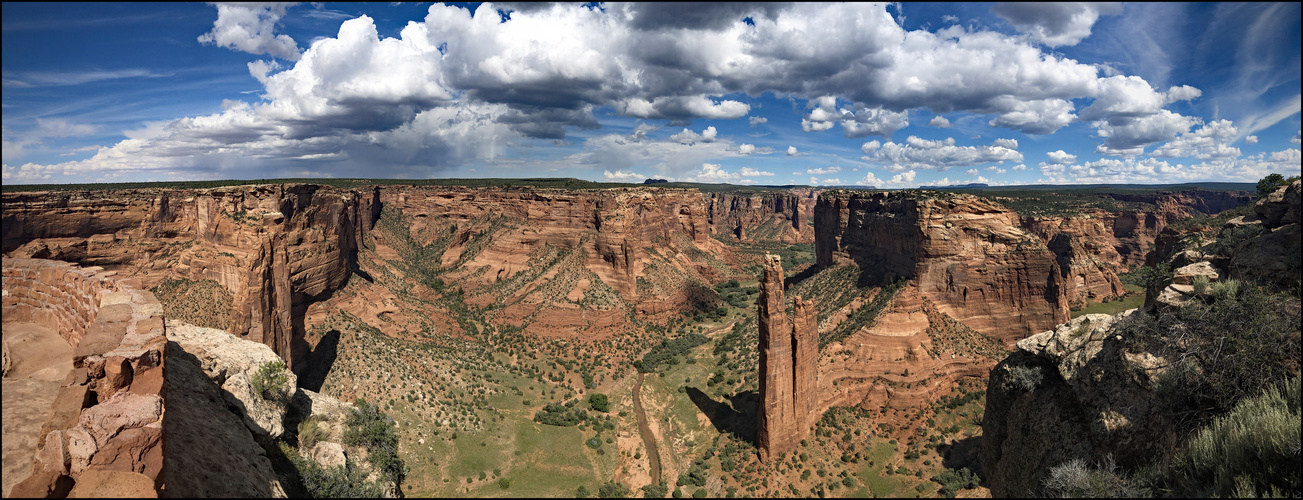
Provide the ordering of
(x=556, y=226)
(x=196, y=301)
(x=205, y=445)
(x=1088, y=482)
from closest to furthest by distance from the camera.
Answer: (x=205, y=445) → (x=1088, y=482) → (x=196, y=301) → (x=556, y=226)

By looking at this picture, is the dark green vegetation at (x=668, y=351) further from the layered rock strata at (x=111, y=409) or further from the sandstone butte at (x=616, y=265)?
the layered rock strata at (x=111, y=409)

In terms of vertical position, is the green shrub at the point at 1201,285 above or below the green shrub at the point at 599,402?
above

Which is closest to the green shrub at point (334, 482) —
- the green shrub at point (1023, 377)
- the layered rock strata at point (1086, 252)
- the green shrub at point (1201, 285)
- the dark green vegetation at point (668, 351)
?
the green shrub at point (1023, 377)

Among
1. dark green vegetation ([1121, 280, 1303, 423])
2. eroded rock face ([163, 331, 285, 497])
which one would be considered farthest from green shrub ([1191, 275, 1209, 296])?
eroded rock face ([163, 331, 285, 497])

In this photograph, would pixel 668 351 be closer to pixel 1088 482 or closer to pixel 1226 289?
pixel 1088 482

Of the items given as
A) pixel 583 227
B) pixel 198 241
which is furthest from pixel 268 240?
pixel 583 227

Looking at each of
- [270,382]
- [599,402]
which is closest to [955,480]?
[599,402]
